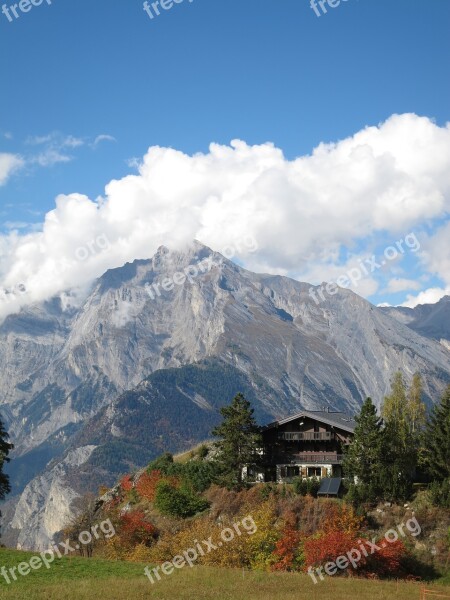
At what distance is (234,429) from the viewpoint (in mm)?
73312

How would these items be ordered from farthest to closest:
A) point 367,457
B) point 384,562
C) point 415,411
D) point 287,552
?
point 415,411, point 367,457, point 287,552, point 384,562

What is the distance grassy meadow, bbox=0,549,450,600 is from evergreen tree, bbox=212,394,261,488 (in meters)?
23.0

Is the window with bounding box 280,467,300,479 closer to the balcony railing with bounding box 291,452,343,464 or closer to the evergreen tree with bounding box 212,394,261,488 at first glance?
the balcony railing with bounding box 291,452,343,464

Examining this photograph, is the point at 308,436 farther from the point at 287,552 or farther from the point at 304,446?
the point at 287,552

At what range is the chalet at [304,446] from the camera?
256ft

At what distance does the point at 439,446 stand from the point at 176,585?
34690 mm

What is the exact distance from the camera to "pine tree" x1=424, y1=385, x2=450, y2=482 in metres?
65.4

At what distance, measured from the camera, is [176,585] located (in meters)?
42.6

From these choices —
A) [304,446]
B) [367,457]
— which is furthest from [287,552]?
[304,446]

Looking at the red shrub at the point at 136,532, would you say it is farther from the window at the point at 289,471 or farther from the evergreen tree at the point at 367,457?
the evergreen tree at the point at 367,457

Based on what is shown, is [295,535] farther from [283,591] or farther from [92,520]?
[92,520]

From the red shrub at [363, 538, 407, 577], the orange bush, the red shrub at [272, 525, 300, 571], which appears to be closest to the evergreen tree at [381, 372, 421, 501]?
the red shrub at [363, 538, 407, 577]

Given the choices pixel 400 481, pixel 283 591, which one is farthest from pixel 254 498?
pixel 283 591

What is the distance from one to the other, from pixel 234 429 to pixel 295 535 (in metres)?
16.3
